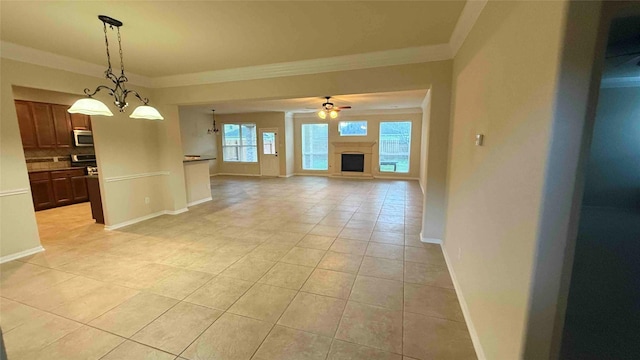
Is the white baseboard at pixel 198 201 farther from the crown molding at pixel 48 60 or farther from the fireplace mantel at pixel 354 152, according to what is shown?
the fireplace mantel at pixel 354 152

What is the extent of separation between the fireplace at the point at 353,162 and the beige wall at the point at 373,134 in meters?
0.42

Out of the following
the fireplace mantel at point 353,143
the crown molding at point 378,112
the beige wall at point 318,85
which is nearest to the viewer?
the beige wall at point 318,85

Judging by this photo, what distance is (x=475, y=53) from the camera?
207cm

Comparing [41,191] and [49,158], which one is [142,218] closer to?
[41,191]

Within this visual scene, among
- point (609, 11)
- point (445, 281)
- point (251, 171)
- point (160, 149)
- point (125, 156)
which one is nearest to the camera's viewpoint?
point (609, 11)

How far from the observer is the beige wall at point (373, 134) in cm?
883

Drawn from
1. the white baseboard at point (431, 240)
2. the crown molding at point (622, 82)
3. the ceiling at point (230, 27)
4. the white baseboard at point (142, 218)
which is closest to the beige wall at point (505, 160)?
the ceiling at point (230, 27)

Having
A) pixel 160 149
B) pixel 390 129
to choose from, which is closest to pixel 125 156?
pixel 160 149

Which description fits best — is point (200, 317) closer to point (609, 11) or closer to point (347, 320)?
point (347, 320)

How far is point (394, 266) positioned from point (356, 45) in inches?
104

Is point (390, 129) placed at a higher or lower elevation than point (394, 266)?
higher

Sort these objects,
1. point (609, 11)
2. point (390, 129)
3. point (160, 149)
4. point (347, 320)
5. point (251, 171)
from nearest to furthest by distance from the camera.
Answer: point (609, 11) → point (347, 320) → point (160, 149) → point (390, 129) → point (251, 171)

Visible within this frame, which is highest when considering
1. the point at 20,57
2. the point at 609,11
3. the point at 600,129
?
the point at 20,57

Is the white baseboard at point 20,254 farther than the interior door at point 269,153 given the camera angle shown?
No
